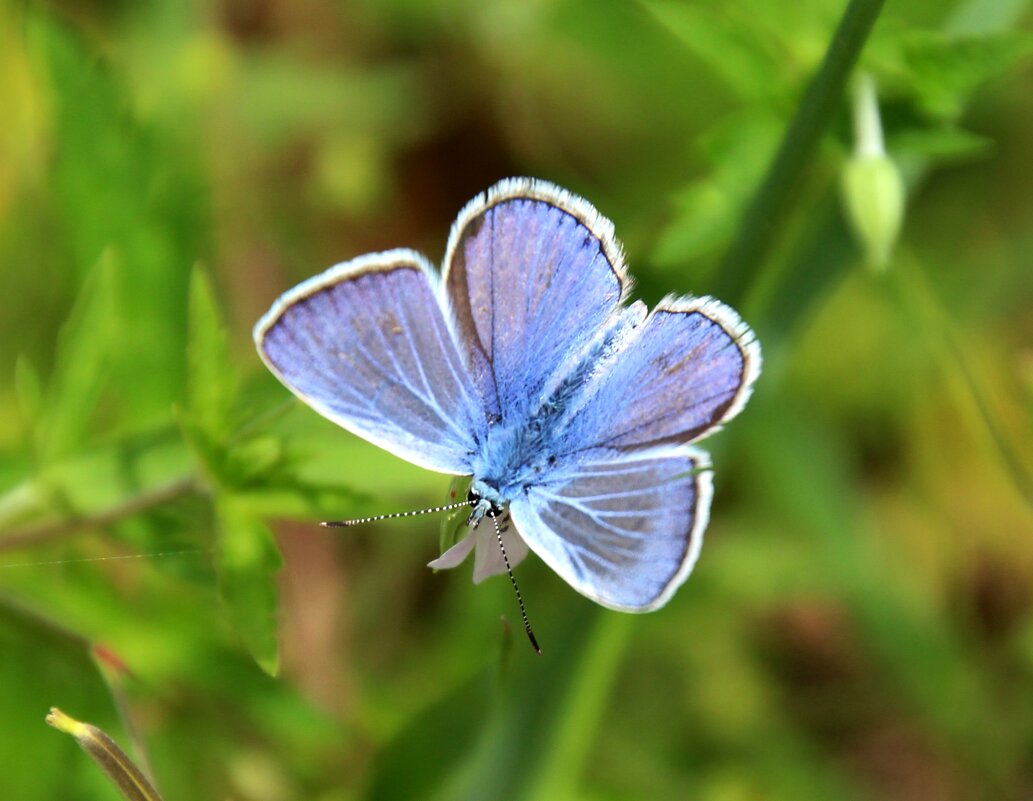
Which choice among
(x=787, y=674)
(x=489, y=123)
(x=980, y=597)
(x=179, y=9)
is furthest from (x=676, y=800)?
(x=179, y=9)

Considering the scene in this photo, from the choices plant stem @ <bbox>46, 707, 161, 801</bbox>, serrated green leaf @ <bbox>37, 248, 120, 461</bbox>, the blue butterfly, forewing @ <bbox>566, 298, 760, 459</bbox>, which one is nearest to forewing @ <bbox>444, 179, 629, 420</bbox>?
the blue butterfly

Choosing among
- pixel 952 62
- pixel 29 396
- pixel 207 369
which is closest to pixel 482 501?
pixel 207 369

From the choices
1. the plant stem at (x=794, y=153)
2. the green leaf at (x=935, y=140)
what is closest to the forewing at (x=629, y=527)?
the plant stem at (x=794, y=153)

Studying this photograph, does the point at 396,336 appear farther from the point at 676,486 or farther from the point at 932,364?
the point at 932,364

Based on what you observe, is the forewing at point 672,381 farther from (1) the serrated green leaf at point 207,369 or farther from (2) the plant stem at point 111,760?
(2) the plant stem at point 111,760

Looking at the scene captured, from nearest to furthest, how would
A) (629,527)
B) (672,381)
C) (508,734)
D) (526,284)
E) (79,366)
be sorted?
(629,527) < (672,381) < (526,284) < (79,366) < (508,734)

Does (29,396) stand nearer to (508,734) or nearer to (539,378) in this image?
(539,378)
